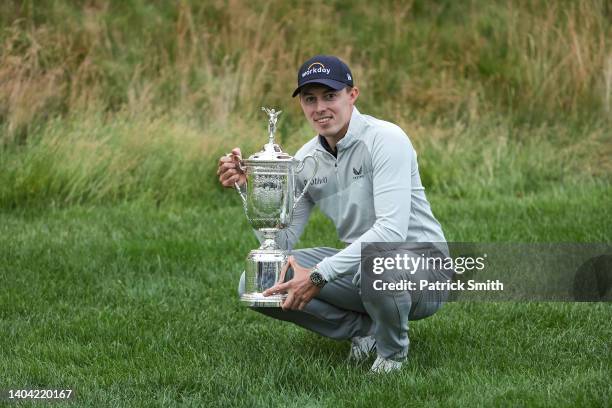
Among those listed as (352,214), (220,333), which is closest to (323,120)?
(352,214)

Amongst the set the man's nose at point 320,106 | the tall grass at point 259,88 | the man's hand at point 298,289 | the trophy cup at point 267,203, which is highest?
the tall grass at point 259,88

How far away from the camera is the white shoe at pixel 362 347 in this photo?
18.0ft

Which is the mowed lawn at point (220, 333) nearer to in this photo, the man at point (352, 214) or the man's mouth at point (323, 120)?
the man at point (352, 214)

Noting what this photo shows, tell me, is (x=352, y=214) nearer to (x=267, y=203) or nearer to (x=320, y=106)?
(x=267, y=203)

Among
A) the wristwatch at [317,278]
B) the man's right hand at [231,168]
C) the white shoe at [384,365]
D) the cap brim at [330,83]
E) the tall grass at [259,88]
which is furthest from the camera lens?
the tall grass at [259,88]

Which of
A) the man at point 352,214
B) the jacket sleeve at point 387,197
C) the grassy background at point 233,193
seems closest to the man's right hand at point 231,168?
the man at point 352,214

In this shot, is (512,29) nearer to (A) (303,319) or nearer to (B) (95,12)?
(B) (95,12)

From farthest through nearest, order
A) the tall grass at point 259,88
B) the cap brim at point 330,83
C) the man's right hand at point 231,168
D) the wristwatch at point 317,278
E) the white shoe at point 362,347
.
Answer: the tall grass at point 259,88, the white shoe at point 362,347, the man's right hand at point 231,168, the cap brim at point 330,83, the wristwatch at point 317,278

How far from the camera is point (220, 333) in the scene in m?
6.08

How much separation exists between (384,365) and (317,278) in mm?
637

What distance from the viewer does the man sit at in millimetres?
4910

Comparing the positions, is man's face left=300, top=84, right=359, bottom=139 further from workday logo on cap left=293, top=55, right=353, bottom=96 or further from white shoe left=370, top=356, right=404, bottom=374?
white shoe left=370, top=356, right=404, bottom=374

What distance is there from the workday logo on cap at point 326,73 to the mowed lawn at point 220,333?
4.48 ft

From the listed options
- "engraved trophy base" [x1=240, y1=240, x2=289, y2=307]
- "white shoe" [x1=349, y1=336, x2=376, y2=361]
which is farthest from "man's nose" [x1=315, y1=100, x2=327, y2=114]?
"white shoe" [x1=349, y1=336, x2=376, y2=361]
